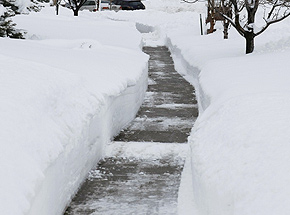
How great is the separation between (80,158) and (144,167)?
47.4 inches

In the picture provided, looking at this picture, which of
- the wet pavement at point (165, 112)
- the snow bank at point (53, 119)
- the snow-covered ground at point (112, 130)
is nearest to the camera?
the snow-covered ground at point (112, 130)

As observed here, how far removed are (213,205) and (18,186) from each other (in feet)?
5.51

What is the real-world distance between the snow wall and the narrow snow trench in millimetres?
153

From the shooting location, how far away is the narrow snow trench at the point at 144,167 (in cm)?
600

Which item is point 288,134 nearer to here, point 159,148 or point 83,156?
point 83,156

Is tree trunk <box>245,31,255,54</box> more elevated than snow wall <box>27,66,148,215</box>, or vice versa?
tree trunk <box>245,31,255,54</box>

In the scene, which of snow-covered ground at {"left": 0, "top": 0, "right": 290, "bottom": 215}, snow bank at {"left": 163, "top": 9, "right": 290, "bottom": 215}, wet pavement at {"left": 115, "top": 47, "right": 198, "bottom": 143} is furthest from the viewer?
wet pavement at {"left": 115, "top": 47, "right": 198, "bottom": 143}

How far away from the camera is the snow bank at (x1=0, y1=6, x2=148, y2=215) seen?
4289 mm

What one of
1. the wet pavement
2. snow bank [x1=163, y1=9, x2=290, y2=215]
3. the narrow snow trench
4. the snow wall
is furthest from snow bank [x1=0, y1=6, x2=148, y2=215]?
snow bank [x1=163, y1=9, x2=290, y2=215]

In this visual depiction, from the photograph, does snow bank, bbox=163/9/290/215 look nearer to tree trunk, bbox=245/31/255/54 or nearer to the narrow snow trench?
the narrow snow trench

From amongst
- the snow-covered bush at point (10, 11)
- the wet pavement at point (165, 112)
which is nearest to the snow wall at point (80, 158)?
the wet pavement at point (165, 112)

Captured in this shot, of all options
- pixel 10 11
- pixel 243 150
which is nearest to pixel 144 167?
pixel 243 150

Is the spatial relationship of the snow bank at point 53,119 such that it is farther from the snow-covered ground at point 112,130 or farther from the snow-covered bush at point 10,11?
the snow-covered bush at point 10,11

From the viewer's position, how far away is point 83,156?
6648 mm
